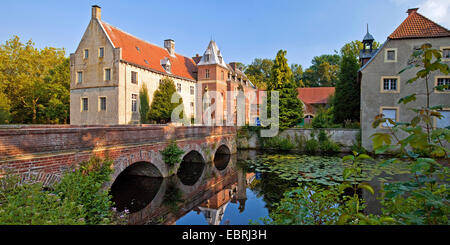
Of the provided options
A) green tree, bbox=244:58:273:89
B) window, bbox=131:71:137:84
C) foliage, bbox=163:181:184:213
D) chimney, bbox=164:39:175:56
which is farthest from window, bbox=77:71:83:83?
green tree, bbox=244:58:273:89

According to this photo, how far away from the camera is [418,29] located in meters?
17.1

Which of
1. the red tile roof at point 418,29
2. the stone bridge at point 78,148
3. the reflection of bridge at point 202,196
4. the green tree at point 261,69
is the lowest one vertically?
the reflection of bridge at point 202,196

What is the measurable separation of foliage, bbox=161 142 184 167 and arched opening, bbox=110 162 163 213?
26.5 inches

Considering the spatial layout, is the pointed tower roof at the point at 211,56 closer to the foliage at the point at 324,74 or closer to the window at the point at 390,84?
the window at the point at 390,84

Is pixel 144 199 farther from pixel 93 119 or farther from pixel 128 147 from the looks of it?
pixel 93 119

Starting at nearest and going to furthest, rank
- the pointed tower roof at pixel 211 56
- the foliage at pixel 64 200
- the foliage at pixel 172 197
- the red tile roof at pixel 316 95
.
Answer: the foliage at pixel 64 200 < the foliage at pixel 172 197 < the pointed tower roof at pixel 211 56 < the red tile roof at pixel 316 95

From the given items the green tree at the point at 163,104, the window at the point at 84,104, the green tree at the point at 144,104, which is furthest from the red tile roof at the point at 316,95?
the window at the point at 84,104

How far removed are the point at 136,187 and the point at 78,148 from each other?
13.5 feet

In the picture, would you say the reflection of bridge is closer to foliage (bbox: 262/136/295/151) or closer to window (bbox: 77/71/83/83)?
foliage (bbox: 262/136/295/151)

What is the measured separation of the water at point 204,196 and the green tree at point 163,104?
38.0 feet

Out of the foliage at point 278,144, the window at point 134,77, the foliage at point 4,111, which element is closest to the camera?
the foliage at point 278,144

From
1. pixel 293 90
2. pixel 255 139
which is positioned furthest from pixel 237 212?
pixel 293 90

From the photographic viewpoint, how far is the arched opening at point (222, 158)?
15372 mm

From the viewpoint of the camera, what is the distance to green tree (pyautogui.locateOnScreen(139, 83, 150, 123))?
24.0 metres
